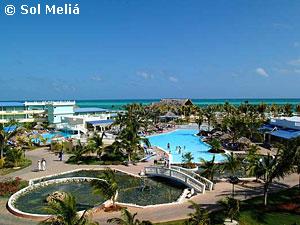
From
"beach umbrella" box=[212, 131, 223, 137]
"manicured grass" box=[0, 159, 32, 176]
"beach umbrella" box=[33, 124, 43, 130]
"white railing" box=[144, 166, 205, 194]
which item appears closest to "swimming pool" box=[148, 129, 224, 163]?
"beach umbrella" box=[212, 131, 223, 137]

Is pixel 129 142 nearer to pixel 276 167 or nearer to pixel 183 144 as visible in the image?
pixel 276 167

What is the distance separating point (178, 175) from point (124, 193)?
4.74m

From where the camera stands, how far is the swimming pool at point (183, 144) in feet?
121

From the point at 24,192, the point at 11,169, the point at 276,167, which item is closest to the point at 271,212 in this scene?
the point at 276,167

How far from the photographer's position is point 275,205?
18.8m

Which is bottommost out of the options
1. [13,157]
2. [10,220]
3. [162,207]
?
[10,220]

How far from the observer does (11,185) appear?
79.0 feet

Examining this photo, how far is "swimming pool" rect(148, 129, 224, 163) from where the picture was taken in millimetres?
37000

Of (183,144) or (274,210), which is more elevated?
(274,210)

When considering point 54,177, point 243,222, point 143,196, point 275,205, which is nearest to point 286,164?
point 275,205

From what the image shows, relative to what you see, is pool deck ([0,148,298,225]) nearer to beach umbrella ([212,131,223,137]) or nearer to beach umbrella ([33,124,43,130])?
beach umbrella ([212,131,223,137])

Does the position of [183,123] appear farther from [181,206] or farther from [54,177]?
[181,206]

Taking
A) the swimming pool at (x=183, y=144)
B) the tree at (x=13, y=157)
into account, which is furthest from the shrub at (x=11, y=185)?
the swimming pool at (x=183, y=144)

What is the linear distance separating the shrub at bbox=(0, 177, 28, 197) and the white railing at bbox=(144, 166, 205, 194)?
32.8ft
